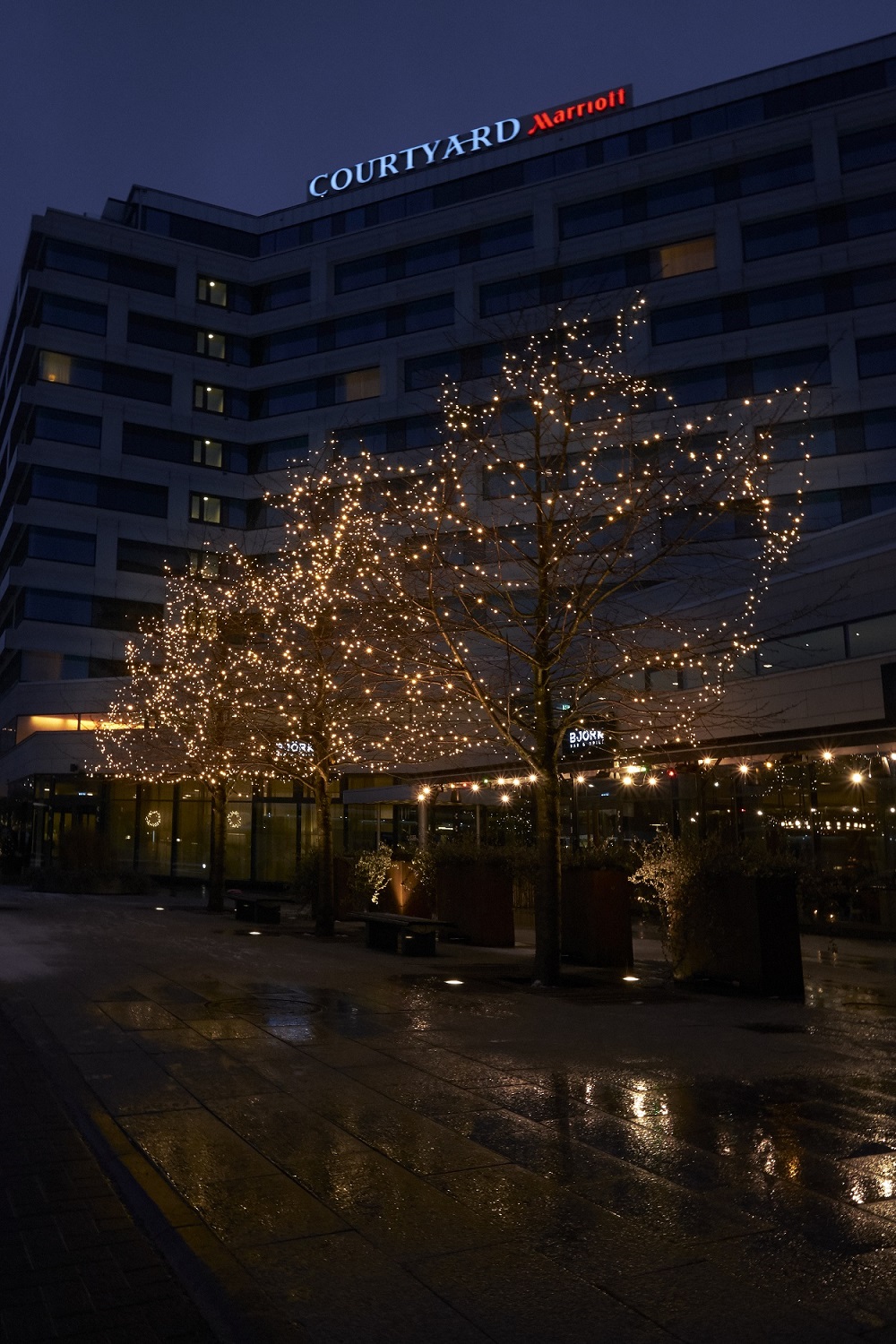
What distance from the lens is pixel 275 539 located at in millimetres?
52844

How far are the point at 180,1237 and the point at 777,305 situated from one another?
45177 mm

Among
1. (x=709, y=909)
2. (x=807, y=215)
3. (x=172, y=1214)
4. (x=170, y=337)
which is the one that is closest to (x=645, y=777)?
(x=709, y=909)

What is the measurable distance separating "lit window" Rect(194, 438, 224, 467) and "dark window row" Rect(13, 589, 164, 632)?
8.02 metres

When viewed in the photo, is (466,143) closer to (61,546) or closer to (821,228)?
(821,228)

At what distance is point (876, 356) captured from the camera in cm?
4188

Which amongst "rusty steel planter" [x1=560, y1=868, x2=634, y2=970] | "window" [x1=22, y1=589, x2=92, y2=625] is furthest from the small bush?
"window" [x1=22, y1=589, x2=92, y2=625]

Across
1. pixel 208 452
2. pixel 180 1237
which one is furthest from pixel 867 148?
pixel 180 1237

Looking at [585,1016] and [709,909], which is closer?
[585,1016]

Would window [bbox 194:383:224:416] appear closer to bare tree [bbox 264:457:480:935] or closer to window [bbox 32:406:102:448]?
window [bbox 32:406:102:448]

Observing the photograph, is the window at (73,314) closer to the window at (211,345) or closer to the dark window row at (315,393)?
the window at (211,345)

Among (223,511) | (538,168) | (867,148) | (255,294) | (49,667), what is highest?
(538,168)

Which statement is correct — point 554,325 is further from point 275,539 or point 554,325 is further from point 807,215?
point 275,539

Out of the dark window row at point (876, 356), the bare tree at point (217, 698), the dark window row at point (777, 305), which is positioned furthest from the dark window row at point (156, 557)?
the dark window row at point (876, 356)

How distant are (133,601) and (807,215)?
3394 cm
